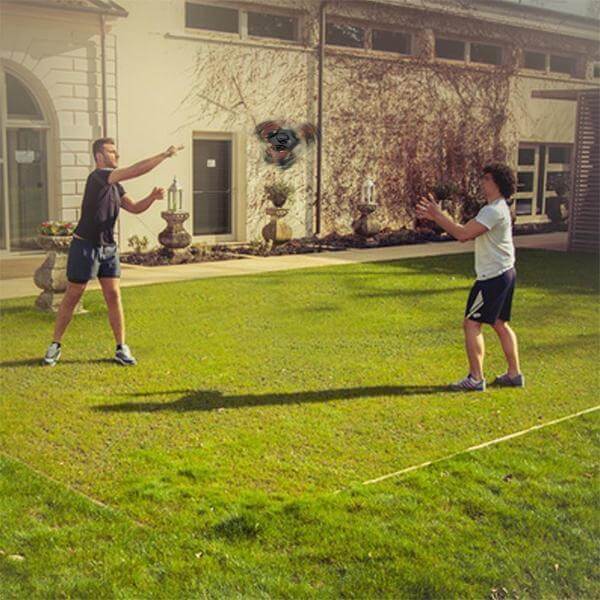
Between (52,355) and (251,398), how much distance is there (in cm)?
199

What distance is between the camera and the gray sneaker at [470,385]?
6.91 meters

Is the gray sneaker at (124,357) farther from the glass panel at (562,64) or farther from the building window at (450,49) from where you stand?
the glass panel at (562,64)

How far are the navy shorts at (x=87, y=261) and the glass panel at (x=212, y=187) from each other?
30.6 feet

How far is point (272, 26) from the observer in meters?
17.7

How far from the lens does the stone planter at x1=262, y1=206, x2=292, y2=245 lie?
55.2 ft

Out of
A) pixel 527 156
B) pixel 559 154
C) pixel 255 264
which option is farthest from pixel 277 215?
pixel 559 154

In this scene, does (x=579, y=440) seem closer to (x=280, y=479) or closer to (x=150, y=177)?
(x=280, y=479)

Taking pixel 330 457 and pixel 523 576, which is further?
pixel 330 457

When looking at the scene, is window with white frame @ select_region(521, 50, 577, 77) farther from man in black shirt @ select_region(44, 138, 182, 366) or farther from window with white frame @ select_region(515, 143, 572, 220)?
man in black shirt @ select_region(44, 138, 182, 366)

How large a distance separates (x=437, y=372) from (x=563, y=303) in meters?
4.07

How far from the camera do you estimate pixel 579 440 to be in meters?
5.68

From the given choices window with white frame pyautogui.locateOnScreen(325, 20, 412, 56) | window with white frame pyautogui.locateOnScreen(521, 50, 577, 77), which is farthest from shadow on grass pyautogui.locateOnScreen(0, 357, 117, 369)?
window with white frame pyautogui.locateOnScreen(521, 50, 577, 77)

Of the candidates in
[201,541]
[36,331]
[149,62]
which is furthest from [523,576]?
[149,62]

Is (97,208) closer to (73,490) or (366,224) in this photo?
(73,490)
